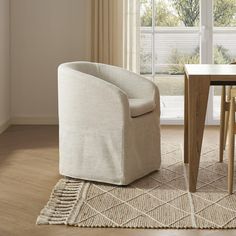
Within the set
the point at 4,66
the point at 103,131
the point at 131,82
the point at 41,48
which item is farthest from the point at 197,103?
the point at 41,48

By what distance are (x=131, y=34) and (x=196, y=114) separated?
2937 millimetres

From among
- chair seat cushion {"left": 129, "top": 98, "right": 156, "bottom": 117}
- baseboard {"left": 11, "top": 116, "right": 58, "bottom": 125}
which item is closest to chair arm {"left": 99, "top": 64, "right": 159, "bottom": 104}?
chair seat cushion {"left": 129, "top": 98, "right": 156, "bottom": 117}

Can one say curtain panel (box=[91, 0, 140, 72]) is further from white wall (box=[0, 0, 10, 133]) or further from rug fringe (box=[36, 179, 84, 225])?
rug fringe (box=[36, 179, 84, 225])

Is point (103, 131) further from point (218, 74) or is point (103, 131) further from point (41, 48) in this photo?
point (41, 48)

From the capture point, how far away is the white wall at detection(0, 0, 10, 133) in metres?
6.28

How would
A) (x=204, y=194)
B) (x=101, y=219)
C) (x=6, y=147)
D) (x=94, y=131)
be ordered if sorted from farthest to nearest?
(x=6, y=147) < (x=94, y=131) < (x=204, y=194) < (x=101, y=219)

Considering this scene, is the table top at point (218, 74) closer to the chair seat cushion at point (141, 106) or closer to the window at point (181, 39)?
the chair seat cushion at point (141, 106)

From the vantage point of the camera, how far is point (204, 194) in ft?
A: 12.2

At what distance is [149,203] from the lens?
3514mm

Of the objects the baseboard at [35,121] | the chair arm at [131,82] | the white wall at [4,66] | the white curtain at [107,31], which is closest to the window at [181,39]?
the white curtain at [107,31]

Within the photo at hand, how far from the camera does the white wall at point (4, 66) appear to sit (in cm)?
628

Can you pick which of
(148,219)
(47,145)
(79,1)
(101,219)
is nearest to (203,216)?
(148,219)

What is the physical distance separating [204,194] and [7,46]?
11.9ft

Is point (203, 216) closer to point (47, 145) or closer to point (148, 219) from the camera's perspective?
point (148, 219)
